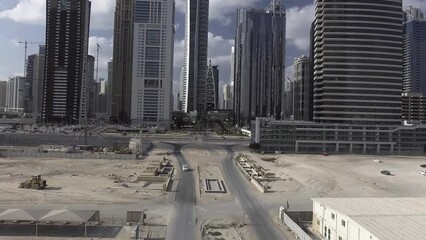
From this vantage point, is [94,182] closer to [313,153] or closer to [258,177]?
[258,177]

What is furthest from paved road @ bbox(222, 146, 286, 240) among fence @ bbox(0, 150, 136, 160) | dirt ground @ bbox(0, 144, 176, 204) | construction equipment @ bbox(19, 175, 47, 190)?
construction equipment @ bbox(19, 175, 47, 190)

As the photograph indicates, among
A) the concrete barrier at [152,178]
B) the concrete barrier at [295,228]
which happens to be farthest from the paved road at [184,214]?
the concrete barrier at [295,228]

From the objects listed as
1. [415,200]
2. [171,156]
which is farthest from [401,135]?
[415,200]

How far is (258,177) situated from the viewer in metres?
71.9

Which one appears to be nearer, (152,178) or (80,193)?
(80,193)

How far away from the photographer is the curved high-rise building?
127 meters

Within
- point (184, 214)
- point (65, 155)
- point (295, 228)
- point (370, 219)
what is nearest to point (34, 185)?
point (184, 214)

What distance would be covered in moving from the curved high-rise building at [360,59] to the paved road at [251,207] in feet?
192

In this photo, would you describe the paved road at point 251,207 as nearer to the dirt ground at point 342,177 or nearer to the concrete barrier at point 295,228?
the concrete barrier at point 295,228

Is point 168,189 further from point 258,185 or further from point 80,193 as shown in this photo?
point 258,185

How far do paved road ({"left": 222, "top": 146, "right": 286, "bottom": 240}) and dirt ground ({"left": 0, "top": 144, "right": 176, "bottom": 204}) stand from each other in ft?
34.5

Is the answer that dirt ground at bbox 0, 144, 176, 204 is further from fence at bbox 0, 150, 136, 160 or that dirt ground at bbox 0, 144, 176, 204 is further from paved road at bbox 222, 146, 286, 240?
paved road at bbox 222, 146, 286, 240

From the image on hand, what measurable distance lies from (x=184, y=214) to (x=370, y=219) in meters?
19.2

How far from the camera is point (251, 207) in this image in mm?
48688
